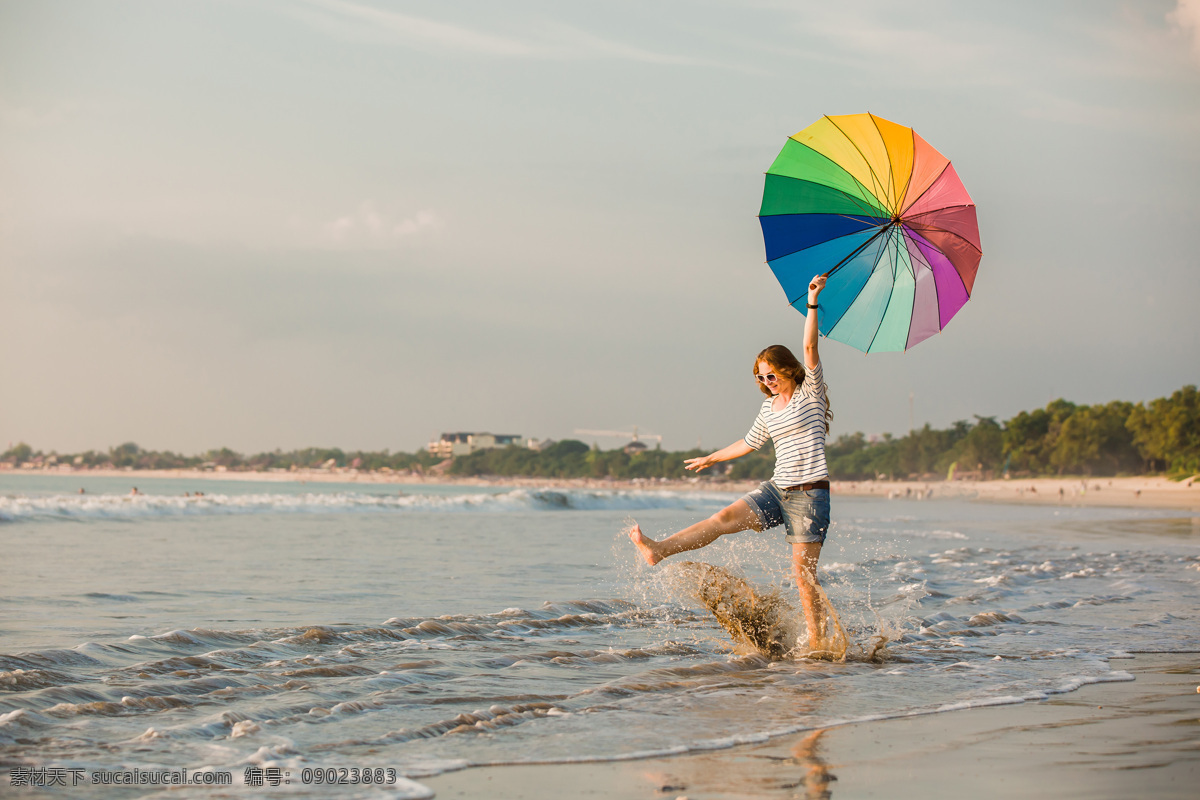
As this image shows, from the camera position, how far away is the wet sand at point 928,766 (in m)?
3.40

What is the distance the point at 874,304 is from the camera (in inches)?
246

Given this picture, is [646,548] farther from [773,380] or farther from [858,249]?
[858,249]

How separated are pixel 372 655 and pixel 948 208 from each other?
4960 millimetres

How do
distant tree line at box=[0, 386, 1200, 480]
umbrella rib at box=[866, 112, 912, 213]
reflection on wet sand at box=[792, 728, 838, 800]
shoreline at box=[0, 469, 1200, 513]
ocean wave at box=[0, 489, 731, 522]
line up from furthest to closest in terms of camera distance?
distant tree line at box=[0, 386, 1200, 480] → shoreline at box=[0, 469, 1200, 513] → ocean wave at box=[0, 489, 731, 522] → umbrella rib at box=[866, 112, 912, 213] → reflection on wet sand at box=[792, 728, 838, 800]

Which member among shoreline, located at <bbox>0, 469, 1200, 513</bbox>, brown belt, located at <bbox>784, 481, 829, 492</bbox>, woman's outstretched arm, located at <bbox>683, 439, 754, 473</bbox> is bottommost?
shoreline, located at <bbox>0, 469, 1200, 513</bbox>

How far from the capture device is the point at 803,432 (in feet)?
18.7

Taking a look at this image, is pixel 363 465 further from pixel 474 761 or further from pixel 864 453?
pixel 474 761

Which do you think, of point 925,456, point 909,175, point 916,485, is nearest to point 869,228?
point 909,175

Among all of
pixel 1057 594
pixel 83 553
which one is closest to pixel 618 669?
pixel 1057 594

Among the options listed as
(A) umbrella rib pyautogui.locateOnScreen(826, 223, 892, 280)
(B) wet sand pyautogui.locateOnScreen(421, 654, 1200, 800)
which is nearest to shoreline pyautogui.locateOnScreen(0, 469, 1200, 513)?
(A) umbrella rib pyautogui.locateOnScreen(826, 223, 892, 280)

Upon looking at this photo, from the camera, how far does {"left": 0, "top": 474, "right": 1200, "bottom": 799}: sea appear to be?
3.94m

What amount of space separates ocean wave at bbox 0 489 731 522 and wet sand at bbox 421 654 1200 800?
80.7ft

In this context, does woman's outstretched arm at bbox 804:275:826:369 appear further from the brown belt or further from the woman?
the brown belt

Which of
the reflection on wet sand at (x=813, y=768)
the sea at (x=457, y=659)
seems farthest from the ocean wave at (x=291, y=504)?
the reflection on wet sand at (x=813, y=768)
